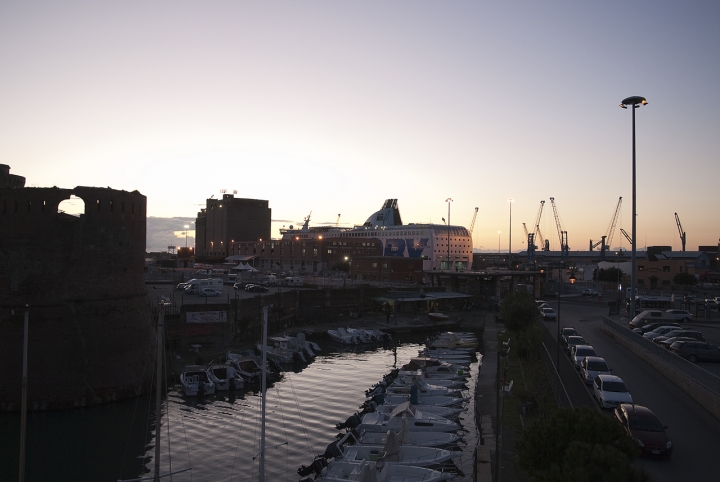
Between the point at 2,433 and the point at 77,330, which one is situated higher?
the point at 77,330

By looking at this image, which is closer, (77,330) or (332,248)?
(77,330)

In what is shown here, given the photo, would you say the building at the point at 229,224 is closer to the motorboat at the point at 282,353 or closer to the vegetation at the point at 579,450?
the motorboat at the point at 282,353

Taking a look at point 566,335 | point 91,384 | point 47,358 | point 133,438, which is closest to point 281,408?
point 133,438

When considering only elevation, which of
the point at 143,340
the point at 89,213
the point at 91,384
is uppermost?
the point at 89,213

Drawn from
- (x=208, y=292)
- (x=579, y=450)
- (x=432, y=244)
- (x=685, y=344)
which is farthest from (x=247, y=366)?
(x=432, y=244)

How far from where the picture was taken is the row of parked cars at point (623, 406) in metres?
13.4

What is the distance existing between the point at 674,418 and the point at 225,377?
18507 mm

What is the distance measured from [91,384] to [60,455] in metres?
4.28

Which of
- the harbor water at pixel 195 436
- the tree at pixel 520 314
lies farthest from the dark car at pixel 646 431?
the tree at pixel 520 314

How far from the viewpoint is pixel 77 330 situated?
21984 mm

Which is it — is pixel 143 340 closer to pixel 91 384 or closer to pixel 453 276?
pixel 91 384

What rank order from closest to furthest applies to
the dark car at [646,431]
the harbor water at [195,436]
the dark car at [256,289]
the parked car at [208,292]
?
1. the dark car at [646,431]
2. the harbor water at [195,436]
3. the parked car at [208,292]
4. the dark car at [256,289]

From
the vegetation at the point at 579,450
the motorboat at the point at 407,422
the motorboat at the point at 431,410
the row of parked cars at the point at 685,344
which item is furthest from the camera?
the row of parked cars at the point at 685,344

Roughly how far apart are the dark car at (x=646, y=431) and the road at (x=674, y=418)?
0.89 ft
